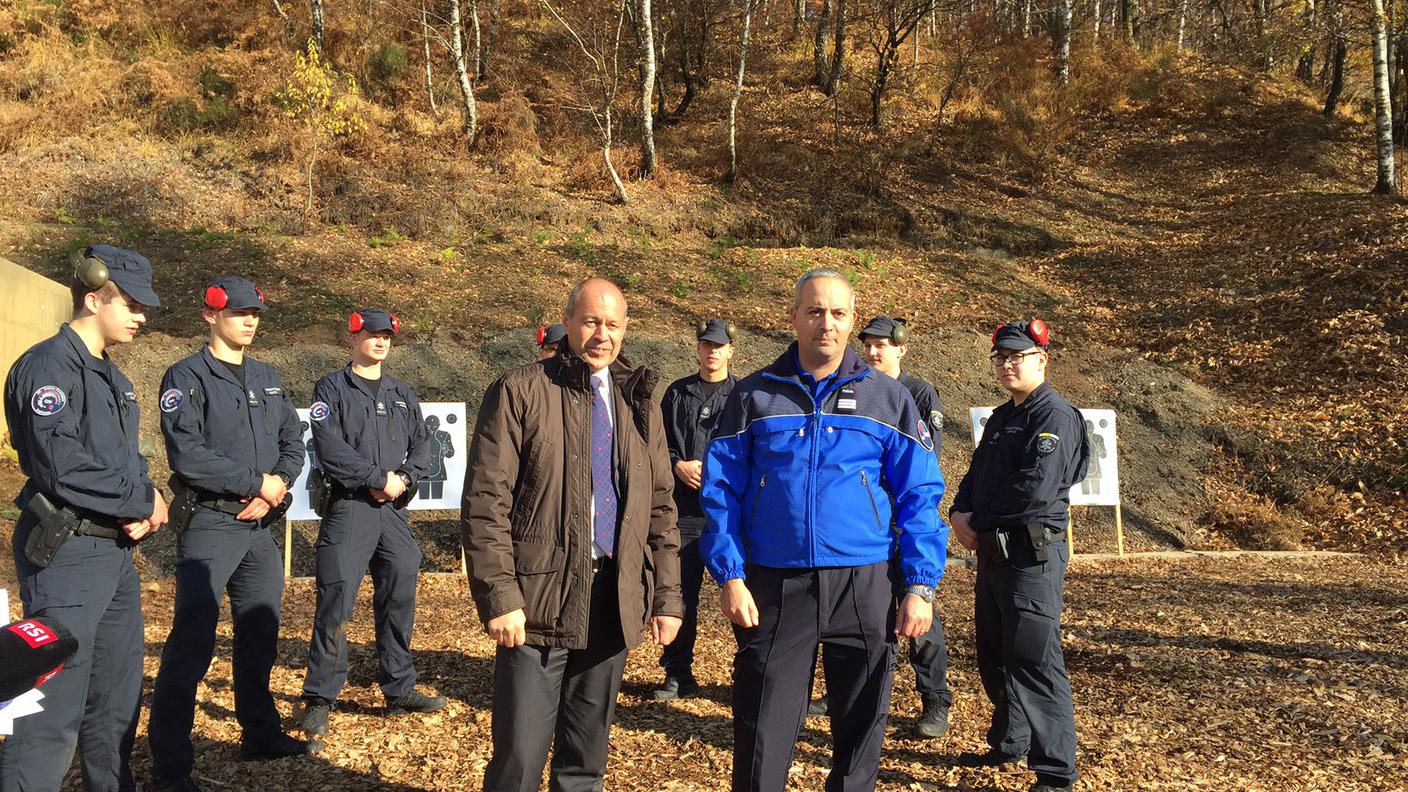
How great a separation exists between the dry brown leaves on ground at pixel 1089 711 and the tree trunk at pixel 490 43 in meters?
21.1

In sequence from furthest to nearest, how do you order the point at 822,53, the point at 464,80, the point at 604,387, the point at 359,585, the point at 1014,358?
the point at 822,53
the point at 464,80
the point at 359,585
the point at 1014,358
the point at 604,387

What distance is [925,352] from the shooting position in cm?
1425

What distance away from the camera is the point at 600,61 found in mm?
22156

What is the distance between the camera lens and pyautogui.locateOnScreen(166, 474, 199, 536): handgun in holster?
4004 millimetres

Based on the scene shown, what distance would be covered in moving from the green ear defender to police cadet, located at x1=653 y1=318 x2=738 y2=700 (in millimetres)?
3051

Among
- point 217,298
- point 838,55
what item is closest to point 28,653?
point 217,298

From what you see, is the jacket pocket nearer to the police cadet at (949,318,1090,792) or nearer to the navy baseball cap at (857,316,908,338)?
the police cadet at (949,318,1090,792)

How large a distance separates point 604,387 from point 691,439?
2.51 m

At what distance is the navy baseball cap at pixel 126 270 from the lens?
3.43 meters

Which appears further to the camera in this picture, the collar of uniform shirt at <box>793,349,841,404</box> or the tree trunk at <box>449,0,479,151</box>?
the tree trunk at <box>449,0,479,151</box>

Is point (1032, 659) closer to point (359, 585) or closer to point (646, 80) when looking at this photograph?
point (359, 585)

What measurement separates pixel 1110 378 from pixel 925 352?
2.84 metres

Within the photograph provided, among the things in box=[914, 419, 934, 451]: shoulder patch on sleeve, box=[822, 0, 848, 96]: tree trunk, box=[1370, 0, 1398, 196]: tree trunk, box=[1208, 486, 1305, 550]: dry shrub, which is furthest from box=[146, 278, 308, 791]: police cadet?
box=[822, 0, 848, 96]: tree trunk

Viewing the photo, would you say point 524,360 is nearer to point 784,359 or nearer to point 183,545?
point 183,545
